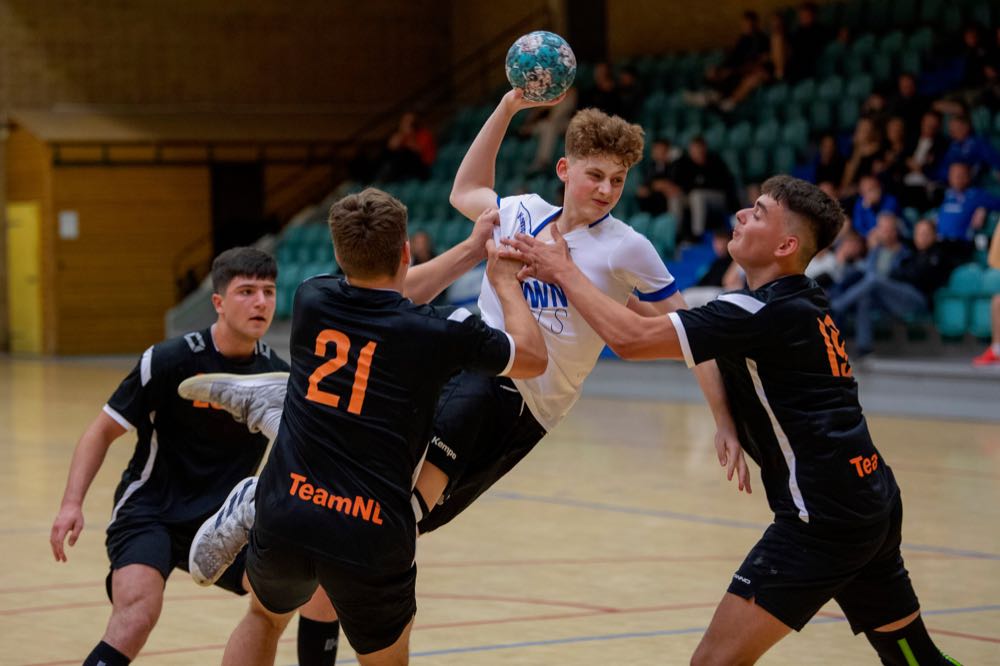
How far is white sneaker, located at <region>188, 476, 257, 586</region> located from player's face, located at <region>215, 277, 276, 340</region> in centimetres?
67

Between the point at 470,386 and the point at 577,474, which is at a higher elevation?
the point at 470,386

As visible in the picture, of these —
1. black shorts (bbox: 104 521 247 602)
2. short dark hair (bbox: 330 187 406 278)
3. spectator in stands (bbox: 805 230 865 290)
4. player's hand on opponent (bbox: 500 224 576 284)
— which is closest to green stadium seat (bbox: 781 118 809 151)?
spectator in stands (bbox: 805 230 865 290)

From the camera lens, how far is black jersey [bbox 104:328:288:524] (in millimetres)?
4832

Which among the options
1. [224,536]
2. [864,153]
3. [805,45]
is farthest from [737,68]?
[224,536]

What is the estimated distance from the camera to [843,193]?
14.7 meters

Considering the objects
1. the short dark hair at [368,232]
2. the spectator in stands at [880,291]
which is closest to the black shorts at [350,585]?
the short dark hair at [368,232]

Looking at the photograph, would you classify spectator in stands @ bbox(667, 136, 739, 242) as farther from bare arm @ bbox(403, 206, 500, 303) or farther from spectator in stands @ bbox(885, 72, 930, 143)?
bare arm @ bbox(403, 206, 500, 303)

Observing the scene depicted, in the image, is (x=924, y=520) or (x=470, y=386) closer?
(x=470, y=386)

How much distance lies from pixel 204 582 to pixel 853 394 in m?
1.89

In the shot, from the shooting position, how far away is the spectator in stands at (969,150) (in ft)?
46.0

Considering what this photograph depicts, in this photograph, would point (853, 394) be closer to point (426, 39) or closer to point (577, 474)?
point (577, 474)

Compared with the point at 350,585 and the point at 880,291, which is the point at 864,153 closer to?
the point at 880,291

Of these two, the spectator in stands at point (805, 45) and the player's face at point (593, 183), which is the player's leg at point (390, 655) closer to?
the player's face at point (593, 183)

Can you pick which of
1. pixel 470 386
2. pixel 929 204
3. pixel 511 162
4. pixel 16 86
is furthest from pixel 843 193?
pixel 16 86
